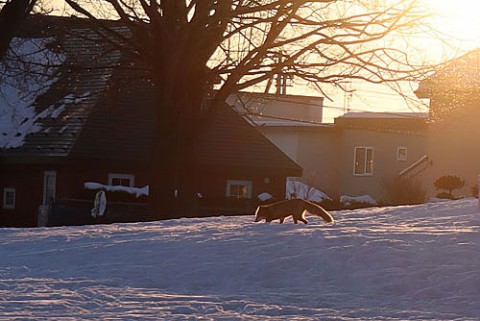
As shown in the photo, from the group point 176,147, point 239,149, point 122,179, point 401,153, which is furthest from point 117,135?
point 401,153

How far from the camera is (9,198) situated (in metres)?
43.1

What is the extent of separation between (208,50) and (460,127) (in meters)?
22.6

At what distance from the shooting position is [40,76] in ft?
91.2

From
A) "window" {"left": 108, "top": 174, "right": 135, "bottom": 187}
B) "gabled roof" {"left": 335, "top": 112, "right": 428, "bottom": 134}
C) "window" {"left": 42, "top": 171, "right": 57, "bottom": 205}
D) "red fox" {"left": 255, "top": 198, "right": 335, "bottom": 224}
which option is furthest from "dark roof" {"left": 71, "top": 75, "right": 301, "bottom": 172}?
"red fox" {"left": 255, "top": 198, "right": 335, "bottom": 224}

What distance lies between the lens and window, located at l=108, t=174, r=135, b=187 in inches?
1657

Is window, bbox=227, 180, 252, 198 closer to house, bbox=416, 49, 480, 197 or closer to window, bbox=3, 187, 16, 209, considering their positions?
house, bbox=416, 49, 480, 197

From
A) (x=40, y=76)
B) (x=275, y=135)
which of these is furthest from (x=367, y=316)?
(x=275, y=135)

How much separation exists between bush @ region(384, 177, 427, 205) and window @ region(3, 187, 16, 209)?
14715mm

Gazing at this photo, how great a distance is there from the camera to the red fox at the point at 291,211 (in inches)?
651

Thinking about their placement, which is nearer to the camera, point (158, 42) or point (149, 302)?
point (149, 302)

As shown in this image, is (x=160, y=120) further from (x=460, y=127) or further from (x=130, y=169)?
(x=460, y=127)

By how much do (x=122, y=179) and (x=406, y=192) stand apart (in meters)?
11.5

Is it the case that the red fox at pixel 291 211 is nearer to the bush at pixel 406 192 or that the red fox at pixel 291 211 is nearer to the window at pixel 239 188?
the window at pixel 239 188

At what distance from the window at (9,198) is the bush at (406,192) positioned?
1472 centimetres
